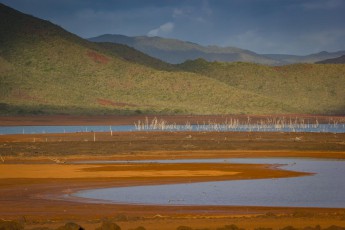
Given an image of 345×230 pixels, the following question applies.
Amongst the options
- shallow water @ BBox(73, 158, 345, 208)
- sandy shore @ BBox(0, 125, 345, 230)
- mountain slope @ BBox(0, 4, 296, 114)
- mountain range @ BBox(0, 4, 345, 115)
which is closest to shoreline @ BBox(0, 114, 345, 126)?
mountain range @ BBox(0, 4, 345, 115)

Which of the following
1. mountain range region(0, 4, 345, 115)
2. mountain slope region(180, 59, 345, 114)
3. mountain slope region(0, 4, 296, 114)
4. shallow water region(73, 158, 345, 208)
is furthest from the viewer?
mountain slope region(180, 59, 345, 114)

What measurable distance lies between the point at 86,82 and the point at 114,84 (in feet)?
18.3

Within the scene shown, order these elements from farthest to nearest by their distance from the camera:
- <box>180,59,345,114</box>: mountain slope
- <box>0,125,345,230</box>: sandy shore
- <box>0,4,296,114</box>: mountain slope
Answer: <box>180,59,345,114</box>: mountain slope → <box>0,4,296,114</box>: mountain slope → <box>0,125,345,230</box>: sandy shore

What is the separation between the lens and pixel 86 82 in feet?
435

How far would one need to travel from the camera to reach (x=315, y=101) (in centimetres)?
14912

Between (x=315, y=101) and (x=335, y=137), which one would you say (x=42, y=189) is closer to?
(x=335, y=137)

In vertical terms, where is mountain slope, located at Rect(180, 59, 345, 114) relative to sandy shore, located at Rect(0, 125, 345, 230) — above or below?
above

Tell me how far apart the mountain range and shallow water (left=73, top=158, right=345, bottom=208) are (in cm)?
8002

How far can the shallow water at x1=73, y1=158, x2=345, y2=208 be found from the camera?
25.3 meters

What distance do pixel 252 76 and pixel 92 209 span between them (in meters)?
141

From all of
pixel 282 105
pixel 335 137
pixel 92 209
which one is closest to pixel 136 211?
pixel 92 209

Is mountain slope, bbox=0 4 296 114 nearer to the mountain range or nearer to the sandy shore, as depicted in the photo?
the mountain range

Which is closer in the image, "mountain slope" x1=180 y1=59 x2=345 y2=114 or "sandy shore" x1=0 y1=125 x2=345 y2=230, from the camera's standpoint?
"sandy shore" x1=0 y1=125 x2=345 y2=230

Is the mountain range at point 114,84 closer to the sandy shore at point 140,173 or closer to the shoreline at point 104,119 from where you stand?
the shoreline at point 104,119
